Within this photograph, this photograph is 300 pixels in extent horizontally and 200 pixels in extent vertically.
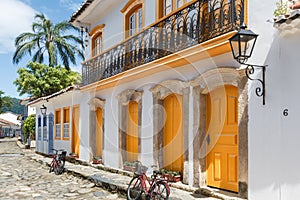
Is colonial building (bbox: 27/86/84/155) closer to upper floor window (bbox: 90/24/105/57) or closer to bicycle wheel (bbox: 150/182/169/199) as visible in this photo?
upper floor window (bbox: 90/24/105/57)

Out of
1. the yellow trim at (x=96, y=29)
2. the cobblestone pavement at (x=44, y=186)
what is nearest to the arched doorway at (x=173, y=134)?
the cobblestone pavement at (x=44, y=186)

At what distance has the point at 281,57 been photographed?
20.0 feet

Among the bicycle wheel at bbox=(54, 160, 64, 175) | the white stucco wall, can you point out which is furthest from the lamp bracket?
the white stucco wall

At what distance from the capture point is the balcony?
710cm

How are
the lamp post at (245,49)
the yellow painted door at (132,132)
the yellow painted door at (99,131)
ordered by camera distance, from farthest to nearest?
the yellow painted door at (99,131) < the yellow painted door at (132,132) < the lamp post at (245,49)

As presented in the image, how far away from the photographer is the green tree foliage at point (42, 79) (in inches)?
1185

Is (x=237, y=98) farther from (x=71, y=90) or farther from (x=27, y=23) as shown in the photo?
(x=27, y=23)

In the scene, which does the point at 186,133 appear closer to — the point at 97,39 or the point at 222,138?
the point at 222,138

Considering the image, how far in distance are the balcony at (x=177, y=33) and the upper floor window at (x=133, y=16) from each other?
0.63 m

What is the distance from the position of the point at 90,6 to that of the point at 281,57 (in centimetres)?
931

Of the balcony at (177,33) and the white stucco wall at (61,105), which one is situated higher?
the balcony at (177,33)

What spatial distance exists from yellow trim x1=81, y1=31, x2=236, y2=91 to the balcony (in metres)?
0.23

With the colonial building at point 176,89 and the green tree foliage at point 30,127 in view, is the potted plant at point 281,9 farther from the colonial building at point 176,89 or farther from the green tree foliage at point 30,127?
the green tree foliage at point 30,127

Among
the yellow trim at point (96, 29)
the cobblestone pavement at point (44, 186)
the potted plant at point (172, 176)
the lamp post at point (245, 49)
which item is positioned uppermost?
the yellow trim at point (96, 29)
